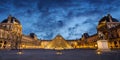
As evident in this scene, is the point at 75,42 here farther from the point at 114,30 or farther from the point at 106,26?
the point at 114,30

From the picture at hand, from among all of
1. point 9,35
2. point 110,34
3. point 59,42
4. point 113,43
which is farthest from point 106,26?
point 9,35

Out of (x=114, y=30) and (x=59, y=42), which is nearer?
(x=59, y=42)

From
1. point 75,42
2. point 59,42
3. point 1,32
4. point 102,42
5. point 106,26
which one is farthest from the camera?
point 75,42

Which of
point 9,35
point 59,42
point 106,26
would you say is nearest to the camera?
point 59,42

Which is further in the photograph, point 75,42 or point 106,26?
point 75,42

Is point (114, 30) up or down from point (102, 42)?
up

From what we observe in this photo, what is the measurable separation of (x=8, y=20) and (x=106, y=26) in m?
51.0

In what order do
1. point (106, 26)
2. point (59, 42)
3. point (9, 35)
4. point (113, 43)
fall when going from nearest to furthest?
1. point (59, 42)
2. point (113, 43)
3. point (9, 35)
4. point (106, 26)

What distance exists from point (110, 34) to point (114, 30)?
3.82m

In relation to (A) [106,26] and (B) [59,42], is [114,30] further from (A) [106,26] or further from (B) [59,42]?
(B) [59,42]

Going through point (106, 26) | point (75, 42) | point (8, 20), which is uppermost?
point (8, 20)

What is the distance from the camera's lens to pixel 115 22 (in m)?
70.8

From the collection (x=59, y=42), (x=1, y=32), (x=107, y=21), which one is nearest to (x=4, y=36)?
(x=1, y=32)

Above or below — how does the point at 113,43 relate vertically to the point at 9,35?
below
